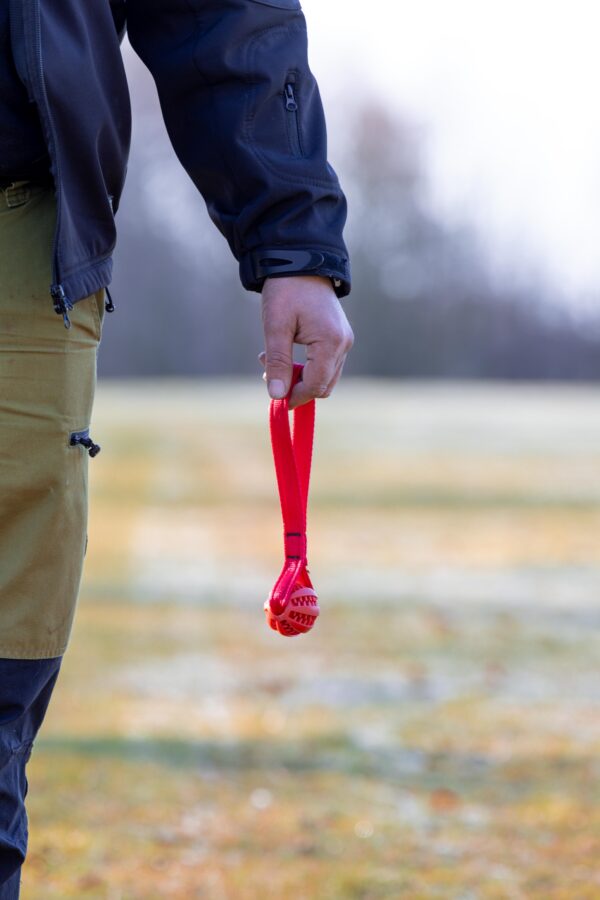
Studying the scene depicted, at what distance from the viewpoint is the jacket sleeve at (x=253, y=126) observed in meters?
1.71

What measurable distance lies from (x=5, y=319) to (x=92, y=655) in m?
4.03

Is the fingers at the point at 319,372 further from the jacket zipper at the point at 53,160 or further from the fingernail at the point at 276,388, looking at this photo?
the jacket zipper at the point at 53,160

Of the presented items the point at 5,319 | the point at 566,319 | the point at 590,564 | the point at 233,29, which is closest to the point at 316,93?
the point at 233,29

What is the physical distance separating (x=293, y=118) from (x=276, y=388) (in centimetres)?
38

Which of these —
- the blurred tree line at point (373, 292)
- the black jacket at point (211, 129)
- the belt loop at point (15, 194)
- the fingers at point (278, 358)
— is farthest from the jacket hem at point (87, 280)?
the blurred tree line at point (373, 292)

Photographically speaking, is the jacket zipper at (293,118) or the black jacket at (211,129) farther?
the jacket zipper at (293,118)

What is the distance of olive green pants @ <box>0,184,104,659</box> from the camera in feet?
5.32

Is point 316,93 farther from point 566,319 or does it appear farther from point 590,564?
point 566,319

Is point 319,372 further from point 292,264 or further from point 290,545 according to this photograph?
point 290,545

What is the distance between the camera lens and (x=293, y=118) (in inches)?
69.0

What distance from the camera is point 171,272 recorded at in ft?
152

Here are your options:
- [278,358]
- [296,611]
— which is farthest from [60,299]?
[296,611]

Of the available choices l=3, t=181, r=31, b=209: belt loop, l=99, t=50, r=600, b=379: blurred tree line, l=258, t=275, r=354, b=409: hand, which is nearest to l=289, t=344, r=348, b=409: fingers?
l=258, t=275, r=354, b=409: hand

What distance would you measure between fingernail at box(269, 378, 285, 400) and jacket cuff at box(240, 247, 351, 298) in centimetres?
14
